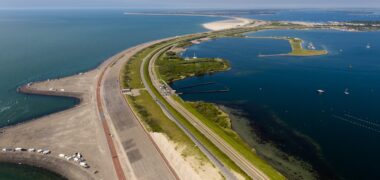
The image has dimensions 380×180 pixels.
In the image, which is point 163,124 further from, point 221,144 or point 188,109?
point 221,144

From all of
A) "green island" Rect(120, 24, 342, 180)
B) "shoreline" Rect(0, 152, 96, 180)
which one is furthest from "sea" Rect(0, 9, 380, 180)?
"green island" Rect(120, 24, 342, 180)

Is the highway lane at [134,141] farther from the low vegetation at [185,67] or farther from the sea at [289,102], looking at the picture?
the low vegetation at [185,67]

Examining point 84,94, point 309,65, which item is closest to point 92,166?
point 84,94

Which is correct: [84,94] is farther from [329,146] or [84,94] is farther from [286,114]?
[329,146]

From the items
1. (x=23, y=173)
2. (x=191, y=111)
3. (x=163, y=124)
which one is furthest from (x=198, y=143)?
(x=23, y=173)

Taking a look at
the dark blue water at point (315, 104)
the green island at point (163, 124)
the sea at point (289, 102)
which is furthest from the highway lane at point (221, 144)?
the dark blue water at point (315, 104)
